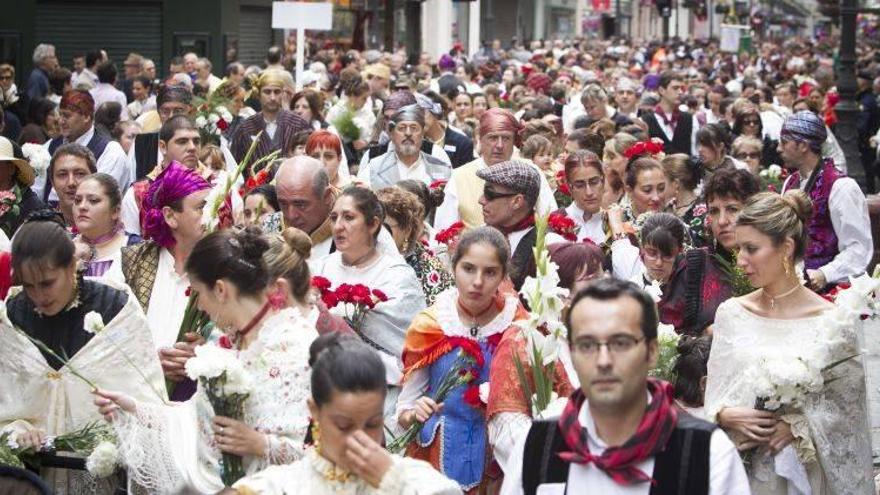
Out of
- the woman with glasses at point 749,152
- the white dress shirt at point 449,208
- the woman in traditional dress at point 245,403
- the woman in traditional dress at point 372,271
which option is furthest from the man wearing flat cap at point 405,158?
the woman in traditional dress at point 245,403

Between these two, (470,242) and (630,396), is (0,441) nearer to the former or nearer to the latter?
(470,242)

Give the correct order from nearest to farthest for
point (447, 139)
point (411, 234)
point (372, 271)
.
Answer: point (372, 271) → point (411, 234) → point (447, 139)

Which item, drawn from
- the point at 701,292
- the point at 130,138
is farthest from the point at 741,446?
the point at 130,138

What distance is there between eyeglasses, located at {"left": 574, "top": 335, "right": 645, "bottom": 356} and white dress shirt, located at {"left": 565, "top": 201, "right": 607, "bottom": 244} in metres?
6.64

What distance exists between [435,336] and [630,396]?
2.61 metres

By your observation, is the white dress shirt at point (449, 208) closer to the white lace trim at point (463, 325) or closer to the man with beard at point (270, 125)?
the man with beard at point (270, 125)

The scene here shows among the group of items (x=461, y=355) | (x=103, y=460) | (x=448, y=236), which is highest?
(x=448, y=236)

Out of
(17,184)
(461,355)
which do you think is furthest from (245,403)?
(17,184)

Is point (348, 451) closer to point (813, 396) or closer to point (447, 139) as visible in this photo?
point (813, 396)

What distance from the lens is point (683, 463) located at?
4570 mm

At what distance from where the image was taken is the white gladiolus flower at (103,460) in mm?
6457

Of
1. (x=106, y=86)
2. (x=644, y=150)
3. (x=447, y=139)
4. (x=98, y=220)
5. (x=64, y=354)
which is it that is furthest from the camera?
(x=106, y=86)

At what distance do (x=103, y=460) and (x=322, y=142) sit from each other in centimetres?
552

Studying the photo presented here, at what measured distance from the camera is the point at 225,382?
5.52 m
